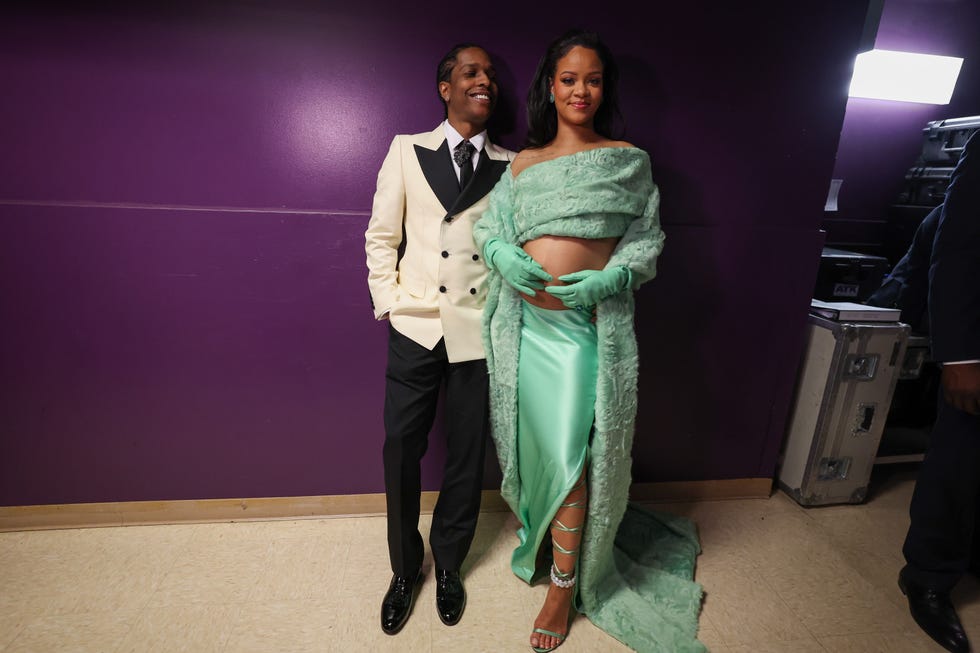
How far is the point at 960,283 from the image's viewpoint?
1563 millimetres

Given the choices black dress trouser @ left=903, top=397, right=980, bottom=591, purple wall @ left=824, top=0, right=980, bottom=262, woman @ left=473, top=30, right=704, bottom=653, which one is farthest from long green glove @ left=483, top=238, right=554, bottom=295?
purple wall @ left=824, top=0, right=980, bottom=262

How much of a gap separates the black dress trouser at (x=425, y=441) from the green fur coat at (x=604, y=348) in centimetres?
9

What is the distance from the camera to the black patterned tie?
5.26 feet

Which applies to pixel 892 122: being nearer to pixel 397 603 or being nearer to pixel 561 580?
pixel 561 580

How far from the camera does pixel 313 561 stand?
195 cm

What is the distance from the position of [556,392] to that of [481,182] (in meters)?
0.70

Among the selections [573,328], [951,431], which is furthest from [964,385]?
[573,328]

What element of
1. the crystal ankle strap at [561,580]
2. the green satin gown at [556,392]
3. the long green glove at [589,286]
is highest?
the long green glove at [589,286]

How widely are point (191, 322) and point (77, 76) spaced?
2.91 ft

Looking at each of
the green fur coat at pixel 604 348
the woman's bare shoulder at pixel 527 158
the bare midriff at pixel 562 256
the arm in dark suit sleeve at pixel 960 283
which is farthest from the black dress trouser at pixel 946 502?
the woman's bare shoulder at pixel 527 158

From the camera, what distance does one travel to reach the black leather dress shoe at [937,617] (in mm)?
1670

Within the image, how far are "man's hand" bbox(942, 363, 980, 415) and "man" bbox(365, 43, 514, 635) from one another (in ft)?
4.87

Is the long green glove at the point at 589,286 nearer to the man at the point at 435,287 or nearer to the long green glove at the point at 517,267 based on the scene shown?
the long green glove at the point at 517,267

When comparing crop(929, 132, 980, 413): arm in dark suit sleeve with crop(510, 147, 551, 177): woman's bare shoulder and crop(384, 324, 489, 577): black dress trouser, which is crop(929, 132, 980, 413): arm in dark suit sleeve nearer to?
crop(510, 147, 551, 177): woman's bare shoulder
